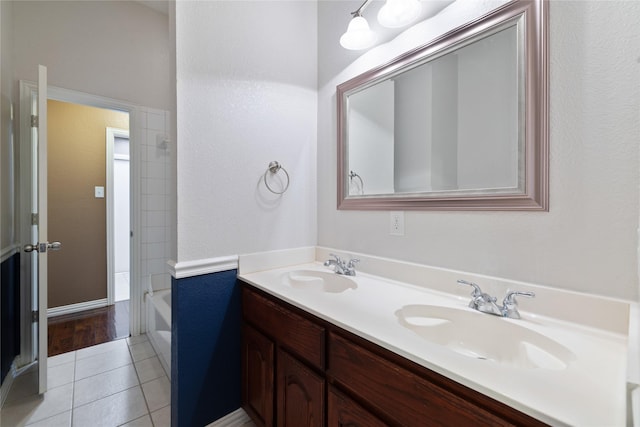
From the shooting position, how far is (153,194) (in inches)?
94.3

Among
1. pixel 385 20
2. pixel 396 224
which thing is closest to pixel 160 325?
pixel 396 224

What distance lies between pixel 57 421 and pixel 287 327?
4.73 ft

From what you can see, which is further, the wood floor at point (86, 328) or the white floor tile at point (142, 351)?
the wood floor at point (86, 328)

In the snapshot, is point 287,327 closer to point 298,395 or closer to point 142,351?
point 298,395

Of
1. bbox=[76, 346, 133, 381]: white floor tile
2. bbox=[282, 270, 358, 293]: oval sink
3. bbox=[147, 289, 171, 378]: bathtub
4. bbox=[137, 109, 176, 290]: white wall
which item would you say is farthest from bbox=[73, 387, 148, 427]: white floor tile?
bbox=[282, 270, 358, 293]: oval sink

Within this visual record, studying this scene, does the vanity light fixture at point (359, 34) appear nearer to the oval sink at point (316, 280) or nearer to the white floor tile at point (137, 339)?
the oval sink at point (316, 280)

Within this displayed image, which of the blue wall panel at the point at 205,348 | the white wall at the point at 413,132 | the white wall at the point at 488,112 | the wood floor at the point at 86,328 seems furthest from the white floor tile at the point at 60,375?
the white wall at the point at 488,112

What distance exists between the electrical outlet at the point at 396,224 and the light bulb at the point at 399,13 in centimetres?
83

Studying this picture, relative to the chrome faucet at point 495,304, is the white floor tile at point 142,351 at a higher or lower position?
lower

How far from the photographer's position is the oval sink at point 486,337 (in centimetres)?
72

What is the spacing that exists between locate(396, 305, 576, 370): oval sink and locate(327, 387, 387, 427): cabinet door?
0.29 metres

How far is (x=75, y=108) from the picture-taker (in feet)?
9.04

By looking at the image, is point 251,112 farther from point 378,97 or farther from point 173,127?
point 378,97

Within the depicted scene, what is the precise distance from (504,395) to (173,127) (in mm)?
1462
